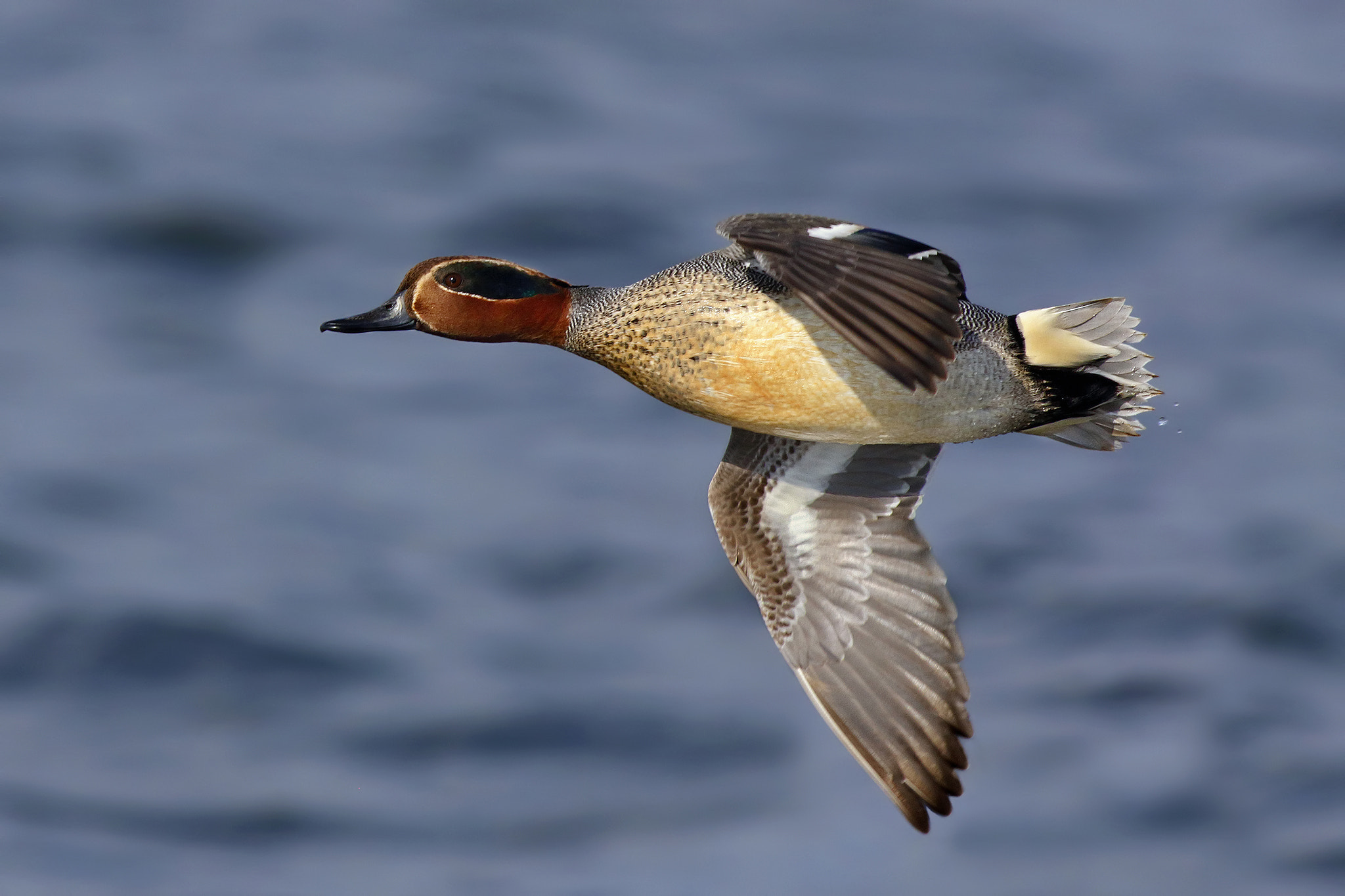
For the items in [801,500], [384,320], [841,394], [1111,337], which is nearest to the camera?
[841,394]

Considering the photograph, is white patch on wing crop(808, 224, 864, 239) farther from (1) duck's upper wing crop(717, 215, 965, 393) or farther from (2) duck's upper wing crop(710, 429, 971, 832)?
(2) duck's upper wing crop(710, 429, 971, 832)

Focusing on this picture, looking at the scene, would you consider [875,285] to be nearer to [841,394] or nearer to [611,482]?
[841,394]

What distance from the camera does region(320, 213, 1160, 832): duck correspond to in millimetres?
5923

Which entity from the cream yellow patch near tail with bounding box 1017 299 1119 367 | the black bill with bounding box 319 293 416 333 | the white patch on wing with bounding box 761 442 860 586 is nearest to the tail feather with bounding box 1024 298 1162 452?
the cream yellow patch near tail with bounding box 1017 299 1119 367

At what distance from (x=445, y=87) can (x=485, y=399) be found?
548 centimetres

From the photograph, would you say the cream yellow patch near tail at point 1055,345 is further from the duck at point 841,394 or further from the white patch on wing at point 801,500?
the white patch on wing at point 801,500

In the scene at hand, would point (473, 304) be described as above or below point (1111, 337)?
below

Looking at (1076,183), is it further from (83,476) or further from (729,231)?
(729,231)

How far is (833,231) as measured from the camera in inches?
228

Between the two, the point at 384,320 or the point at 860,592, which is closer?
the point at 384,320

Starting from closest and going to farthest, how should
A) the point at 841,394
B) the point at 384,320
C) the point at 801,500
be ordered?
the point at 841,394, the point at 384,320, the point at 801,500

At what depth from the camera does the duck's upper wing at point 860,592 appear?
666 centimetres

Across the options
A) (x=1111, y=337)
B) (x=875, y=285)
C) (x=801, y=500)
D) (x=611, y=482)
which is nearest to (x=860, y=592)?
(x=801, y=500)

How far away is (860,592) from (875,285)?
1.93 meters
